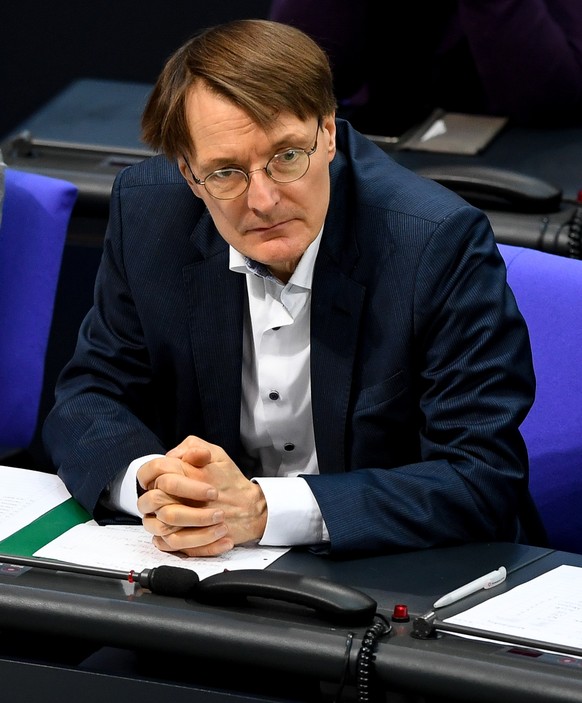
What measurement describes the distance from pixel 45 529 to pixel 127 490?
0.12m

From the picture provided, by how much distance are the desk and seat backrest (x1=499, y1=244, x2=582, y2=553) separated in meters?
0.46

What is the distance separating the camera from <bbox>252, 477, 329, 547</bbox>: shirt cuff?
1632 mm

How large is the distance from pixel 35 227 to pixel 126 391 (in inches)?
19.4

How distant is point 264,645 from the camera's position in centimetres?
138

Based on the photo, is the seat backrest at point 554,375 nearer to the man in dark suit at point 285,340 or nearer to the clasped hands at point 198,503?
the man in dark suit at point 285,340

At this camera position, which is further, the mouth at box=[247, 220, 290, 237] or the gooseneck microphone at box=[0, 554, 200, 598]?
the mouth at box=[247, 220, 290, 237]

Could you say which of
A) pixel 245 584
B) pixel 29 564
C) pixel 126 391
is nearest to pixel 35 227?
pixel 126 391

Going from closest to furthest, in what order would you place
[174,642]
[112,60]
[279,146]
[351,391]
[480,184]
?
[174,642] < [279,146] < [351,391] < [480,184] < [112,60]

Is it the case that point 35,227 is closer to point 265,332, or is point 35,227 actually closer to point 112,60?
point 265,332

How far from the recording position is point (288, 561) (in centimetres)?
160

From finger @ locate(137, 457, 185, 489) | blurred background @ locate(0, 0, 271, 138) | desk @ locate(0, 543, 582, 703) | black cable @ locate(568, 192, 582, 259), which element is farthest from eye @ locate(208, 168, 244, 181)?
blurred background @ locate(0, 0, 271, 138)

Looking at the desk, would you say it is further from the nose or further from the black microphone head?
the nose

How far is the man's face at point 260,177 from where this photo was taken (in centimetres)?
169

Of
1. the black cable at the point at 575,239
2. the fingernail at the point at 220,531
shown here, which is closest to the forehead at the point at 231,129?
the fingernail at the point at 220,531
